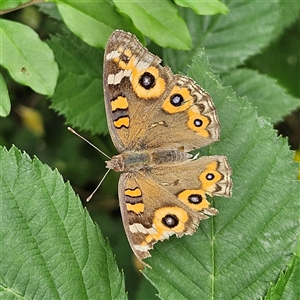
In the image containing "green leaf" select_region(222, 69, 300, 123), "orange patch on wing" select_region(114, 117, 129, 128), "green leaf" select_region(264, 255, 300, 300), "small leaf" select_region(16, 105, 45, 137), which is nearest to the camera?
"green leaf" select_region(264, 255, 300, 300)

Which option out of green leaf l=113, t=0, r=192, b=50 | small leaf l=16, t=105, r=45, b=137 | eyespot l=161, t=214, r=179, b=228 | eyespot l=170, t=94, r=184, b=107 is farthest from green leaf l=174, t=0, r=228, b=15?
small leaf l=16, t=105, r=45, b=137

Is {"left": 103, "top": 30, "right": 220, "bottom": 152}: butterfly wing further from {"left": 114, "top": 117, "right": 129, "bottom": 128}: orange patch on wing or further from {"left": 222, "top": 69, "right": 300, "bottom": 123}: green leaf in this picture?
{"left": 222, "top": 69, "right": 300, "bottom": 123}: green leaf

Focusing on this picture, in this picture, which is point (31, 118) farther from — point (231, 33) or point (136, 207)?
point (136, 207)

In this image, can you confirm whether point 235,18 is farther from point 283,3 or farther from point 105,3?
point 105,3

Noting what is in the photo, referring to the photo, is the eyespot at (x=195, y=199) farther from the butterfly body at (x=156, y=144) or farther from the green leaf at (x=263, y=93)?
the green leaf at (x=263, y=93)

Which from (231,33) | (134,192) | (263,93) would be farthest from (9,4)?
(263,93)
